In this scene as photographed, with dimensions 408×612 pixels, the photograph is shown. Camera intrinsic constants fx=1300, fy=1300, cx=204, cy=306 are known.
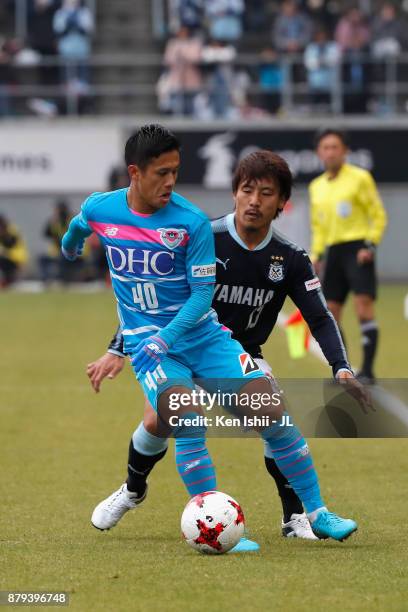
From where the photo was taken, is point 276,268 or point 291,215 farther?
point 291,215

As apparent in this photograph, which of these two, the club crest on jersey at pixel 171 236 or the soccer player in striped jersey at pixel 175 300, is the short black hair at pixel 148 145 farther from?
the club crest on jersey at pixel 171 236

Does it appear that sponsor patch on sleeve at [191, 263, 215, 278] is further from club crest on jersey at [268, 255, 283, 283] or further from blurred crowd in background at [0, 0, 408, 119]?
blurred crowd in background at [0, 0, 408, 119]

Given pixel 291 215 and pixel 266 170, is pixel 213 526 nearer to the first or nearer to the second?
pixel 266 170

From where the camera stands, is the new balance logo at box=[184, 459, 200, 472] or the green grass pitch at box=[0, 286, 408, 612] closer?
the green grass pitch at box=[0, 286, 408, 612]

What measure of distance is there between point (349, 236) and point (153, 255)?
6555mm

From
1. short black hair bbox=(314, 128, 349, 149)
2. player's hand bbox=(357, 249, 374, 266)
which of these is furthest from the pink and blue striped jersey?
player's hand bbox=(357, 249, 374, 266)

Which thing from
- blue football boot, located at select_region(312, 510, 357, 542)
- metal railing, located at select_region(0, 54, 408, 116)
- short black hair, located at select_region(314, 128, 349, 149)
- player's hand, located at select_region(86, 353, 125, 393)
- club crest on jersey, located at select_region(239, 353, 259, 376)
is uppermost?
club crest on jersey, located at select_region(239, 353, 259, 376)

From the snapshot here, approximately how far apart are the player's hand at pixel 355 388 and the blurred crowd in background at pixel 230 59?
71.5 feet

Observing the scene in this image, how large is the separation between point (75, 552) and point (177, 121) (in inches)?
875

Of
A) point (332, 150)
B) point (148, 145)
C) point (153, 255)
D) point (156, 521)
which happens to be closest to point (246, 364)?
point (153, 255)

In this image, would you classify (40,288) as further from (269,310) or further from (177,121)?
(269,310)

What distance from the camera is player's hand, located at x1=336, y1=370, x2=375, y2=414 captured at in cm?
562

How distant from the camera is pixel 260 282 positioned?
5.94 metres

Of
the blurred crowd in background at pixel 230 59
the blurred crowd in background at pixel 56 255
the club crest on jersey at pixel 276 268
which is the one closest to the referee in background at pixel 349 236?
the club crest on jersey at pixel 276 268
